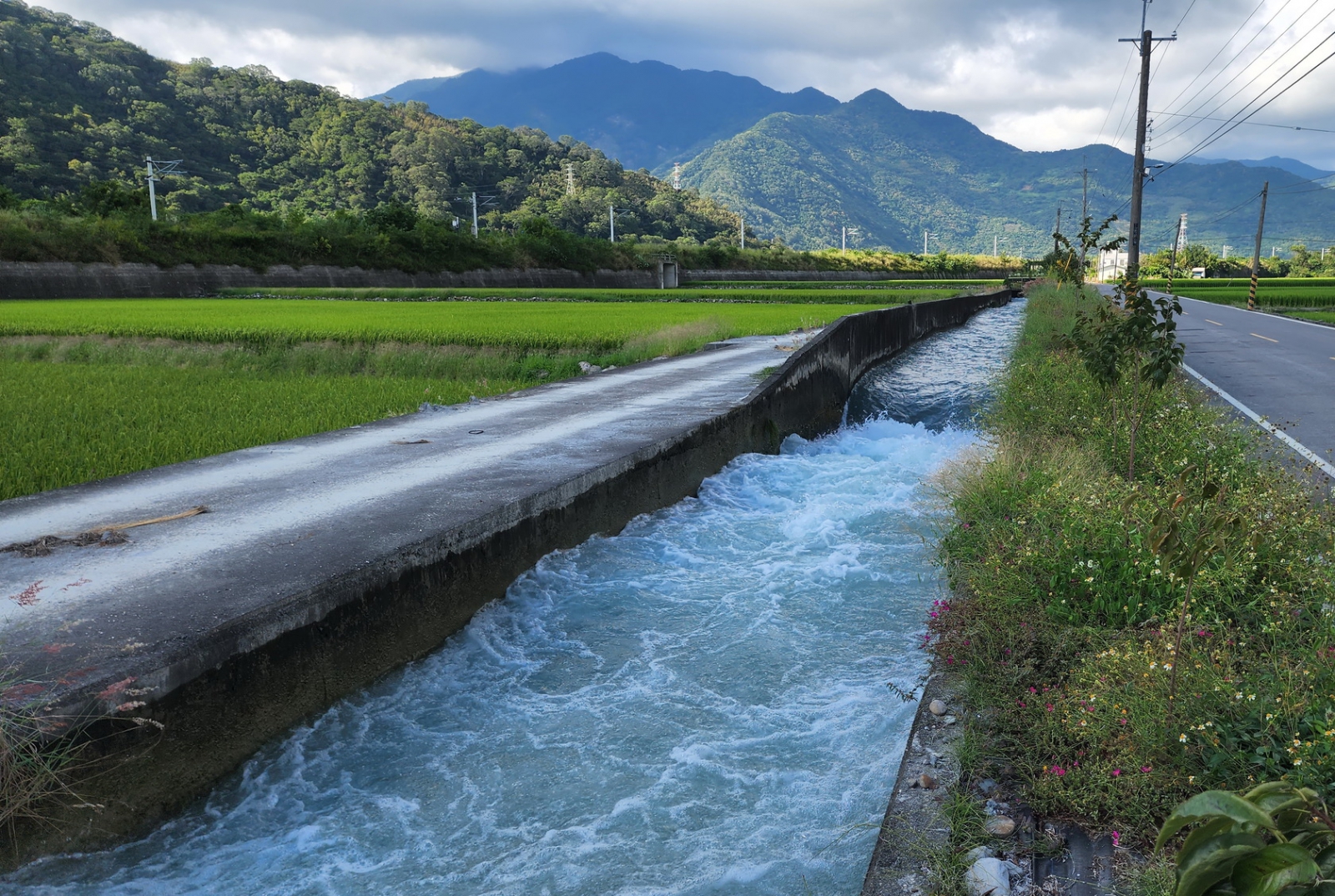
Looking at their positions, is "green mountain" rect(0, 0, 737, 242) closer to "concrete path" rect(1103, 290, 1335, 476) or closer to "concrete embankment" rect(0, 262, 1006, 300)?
"concrete embankment" rect(0, 262, 1006, 300)

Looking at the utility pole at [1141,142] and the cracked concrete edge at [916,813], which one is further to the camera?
the utility pole at [1141,142]

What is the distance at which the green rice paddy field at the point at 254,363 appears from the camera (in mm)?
7301

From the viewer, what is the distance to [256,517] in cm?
497

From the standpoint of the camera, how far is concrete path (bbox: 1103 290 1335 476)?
8.84 m

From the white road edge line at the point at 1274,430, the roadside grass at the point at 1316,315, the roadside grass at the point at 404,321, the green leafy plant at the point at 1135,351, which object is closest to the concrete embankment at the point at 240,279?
the roadside grass at the point at 404,321

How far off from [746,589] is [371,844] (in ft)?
9.56

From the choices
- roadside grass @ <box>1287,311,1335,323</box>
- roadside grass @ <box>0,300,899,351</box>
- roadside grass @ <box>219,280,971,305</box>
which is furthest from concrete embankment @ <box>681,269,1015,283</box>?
roadside grass @ <box>1287,311,1335,323</box>

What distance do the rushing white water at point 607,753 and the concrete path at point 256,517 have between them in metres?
0.59

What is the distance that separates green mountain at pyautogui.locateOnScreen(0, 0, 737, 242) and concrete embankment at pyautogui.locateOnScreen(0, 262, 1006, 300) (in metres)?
24.6

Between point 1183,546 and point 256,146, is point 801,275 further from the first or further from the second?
point 1183,546

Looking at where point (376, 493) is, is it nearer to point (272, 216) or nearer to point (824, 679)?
point (824, 679)

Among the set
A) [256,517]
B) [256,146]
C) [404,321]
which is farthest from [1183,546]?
[256,146]

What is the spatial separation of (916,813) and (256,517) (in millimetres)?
3821

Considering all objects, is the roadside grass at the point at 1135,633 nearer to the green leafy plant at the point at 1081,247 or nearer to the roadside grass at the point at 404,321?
the roadside grass at the point at 404,321
